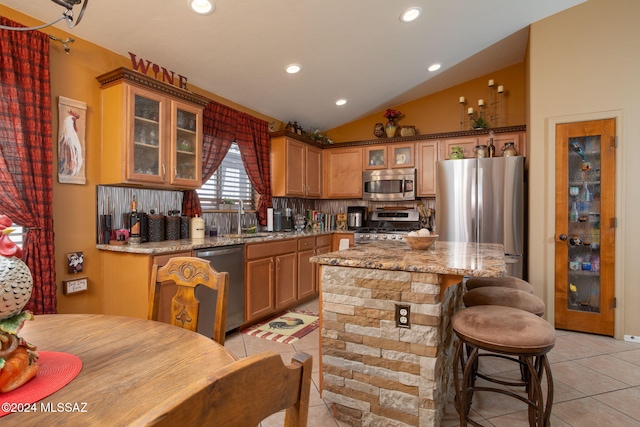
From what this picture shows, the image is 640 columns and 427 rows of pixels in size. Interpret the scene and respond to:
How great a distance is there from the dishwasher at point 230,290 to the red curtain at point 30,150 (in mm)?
987

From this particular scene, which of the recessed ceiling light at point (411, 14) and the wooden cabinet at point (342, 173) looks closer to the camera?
the recessed ceiling light at point (411, 14)

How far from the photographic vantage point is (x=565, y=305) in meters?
3.27

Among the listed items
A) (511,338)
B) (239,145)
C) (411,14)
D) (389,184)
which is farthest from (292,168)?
(511,338)

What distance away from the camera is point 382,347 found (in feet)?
5.57

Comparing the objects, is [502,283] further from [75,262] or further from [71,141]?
[71,141]

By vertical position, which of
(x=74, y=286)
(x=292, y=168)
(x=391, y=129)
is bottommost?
(x=74, y=286)

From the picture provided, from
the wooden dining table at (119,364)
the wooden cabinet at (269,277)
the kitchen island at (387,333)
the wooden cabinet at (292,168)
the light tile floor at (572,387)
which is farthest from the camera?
the wooden cabinet at (292,168)

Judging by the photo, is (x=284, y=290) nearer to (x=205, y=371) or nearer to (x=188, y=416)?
(x=205, y=371)

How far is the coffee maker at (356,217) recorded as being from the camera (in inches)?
198

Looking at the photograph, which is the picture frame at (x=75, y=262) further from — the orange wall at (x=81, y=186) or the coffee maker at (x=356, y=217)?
the coffee maker at (x=356, y=217)

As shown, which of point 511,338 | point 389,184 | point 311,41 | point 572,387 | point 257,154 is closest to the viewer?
point 511,338

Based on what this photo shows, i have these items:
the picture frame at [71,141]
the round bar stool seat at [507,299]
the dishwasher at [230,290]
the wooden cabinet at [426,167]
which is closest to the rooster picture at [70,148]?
the picture frame at [71,141]

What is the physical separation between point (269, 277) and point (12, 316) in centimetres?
276

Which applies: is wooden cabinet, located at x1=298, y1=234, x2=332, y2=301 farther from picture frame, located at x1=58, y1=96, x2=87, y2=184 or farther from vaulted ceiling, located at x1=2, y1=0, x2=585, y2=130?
picture frame, located at x1=58, y1=96, x2=87, y2=184
